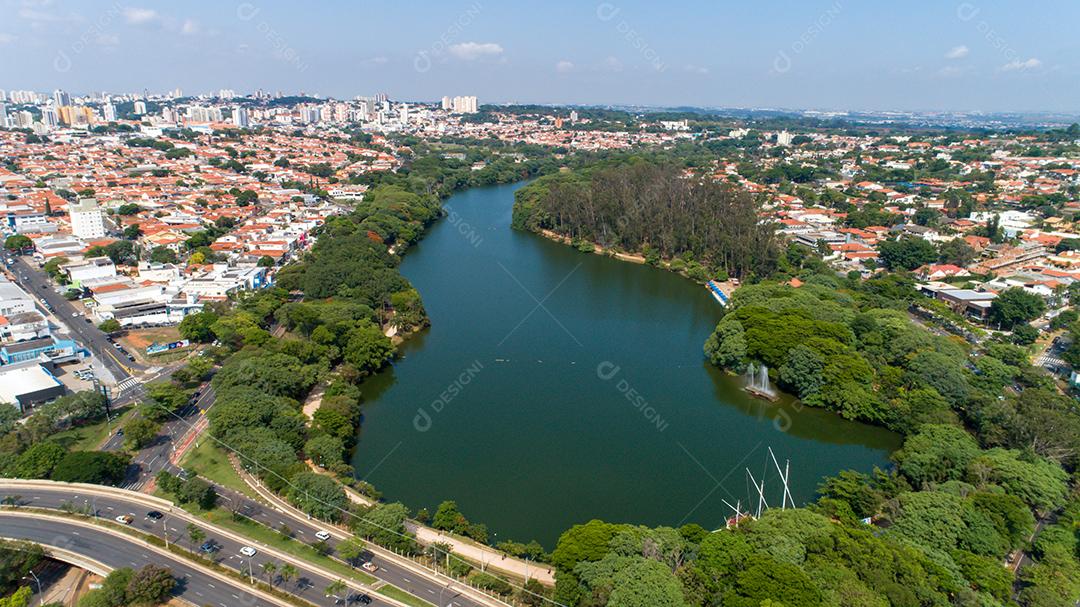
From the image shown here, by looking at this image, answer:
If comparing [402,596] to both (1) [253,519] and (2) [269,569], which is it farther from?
(1) [253,519]

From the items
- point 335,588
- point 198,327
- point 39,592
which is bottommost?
point 39,592

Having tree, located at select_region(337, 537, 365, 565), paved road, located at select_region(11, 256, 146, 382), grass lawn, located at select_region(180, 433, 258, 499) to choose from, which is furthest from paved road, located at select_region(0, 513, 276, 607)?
paved road, located at select_region(11, 256, 146, 382)

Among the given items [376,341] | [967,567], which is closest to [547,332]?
[376,341]

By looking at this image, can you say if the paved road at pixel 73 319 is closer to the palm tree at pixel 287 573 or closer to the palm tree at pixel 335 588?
the palm tree at pixel 287 573

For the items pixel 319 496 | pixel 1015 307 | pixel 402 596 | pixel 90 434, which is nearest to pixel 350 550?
pixel 402 596

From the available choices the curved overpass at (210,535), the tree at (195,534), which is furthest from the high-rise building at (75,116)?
the tree at (195,534)

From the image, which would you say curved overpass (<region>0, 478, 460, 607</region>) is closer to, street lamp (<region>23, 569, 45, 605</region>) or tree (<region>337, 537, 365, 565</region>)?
tree (<region>337, 537, 365, 565</region>)
